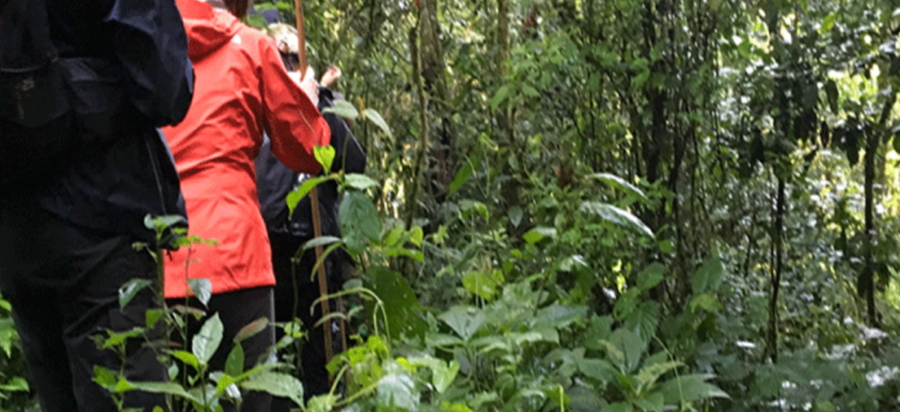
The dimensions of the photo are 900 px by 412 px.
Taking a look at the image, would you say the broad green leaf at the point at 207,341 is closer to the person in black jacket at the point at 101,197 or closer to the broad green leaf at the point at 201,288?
the broad green leaf at the point at 201,288

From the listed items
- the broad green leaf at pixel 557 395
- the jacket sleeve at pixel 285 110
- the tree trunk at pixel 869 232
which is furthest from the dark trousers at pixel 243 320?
the tree trunk at pixel 869 232

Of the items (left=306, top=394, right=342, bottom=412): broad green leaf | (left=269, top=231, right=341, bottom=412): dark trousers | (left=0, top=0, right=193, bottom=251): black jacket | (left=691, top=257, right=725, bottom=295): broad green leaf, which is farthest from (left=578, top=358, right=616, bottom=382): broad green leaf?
(left=269, top=231, right=341, bottom=412): dark trousers

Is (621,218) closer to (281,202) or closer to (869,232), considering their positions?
→ (281,202)

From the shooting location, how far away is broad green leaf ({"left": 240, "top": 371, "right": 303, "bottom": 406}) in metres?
1.53

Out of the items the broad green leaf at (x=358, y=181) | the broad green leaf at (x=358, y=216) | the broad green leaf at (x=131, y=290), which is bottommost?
the broad green leaf at (x=131, y=290)

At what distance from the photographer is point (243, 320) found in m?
2.38

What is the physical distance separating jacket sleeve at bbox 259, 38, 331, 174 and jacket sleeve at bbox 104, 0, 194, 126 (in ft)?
1.61

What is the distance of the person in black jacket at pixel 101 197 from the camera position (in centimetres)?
188

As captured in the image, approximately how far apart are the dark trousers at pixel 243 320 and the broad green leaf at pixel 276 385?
2.39 feet

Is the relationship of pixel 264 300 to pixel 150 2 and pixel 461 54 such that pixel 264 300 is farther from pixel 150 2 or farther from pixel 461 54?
pixel 461 54

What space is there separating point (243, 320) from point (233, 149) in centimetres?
45

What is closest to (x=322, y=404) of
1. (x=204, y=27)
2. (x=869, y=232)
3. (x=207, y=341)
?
(x=207, y=341)

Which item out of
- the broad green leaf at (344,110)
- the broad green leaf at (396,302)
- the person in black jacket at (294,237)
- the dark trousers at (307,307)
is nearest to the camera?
the broad green leaf at (396,302)

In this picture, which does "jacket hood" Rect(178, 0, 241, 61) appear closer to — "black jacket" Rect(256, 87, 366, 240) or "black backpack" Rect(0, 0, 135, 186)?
"black backpack" Rect(0, 0, 135, 186)
